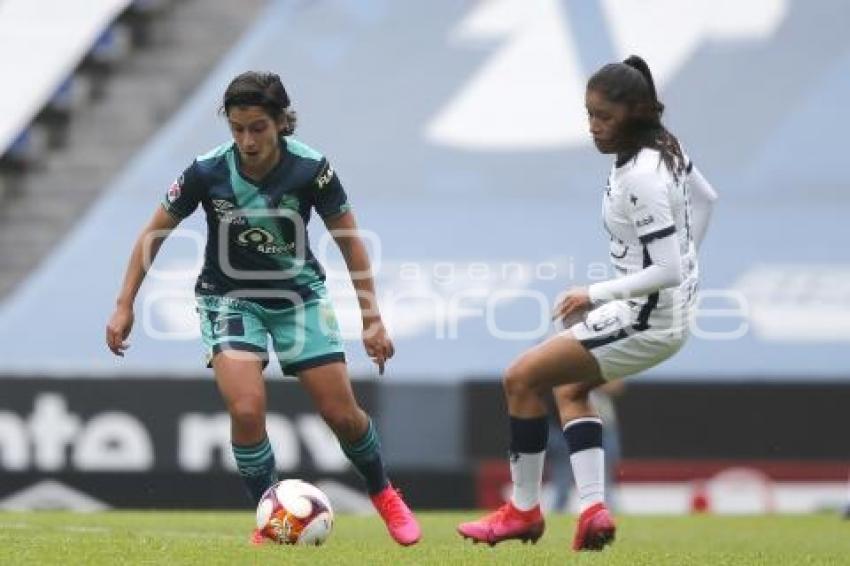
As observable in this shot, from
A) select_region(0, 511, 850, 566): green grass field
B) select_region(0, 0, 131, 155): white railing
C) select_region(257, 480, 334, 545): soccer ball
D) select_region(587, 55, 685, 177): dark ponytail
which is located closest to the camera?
select_region(0, 511, 850, 566): green grass field

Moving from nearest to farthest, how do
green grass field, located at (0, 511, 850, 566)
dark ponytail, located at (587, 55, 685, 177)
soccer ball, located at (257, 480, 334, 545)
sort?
green grass field, located at (0, 511, 850, 566) < dark ponytail, located at (587, 55, 685, 177) < soccer ball, located at (257, 480, 334, 545)

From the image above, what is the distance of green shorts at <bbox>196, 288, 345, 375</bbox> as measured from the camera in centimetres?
773

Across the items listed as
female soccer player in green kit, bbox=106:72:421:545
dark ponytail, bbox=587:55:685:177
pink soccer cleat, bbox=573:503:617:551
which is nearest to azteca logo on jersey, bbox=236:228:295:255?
female soccer player in green kit, bbox=106:72:421:545

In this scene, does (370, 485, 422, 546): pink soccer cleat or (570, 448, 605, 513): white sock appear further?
(370, 485, 422, 546): pink soccer cleat

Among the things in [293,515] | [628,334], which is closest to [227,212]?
[293,515]

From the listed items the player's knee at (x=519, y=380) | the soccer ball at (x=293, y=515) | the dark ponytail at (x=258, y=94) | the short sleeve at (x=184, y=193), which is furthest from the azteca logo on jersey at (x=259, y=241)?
the player's knee at (x=519, y=380)

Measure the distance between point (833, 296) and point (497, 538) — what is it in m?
11.6

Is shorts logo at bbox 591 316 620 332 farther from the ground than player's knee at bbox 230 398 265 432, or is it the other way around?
shorts logo at bbox 591 316 620 332

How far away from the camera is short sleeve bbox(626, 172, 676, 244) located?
23.4 ft

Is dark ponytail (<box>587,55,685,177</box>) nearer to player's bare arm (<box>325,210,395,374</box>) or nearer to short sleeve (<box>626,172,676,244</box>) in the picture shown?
short sleeve (<box>626,172,676,244</box>)

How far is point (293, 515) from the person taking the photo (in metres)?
7.54

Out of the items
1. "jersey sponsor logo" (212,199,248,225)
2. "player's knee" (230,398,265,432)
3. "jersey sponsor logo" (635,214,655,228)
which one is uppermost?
"jersey sponsor logo" (212,199,248,225)

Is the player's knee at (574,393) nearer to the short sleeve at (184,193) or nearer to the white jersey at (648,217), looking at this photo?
the white jersey at (648,217)

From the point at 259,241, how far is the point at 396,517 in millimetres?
1237
